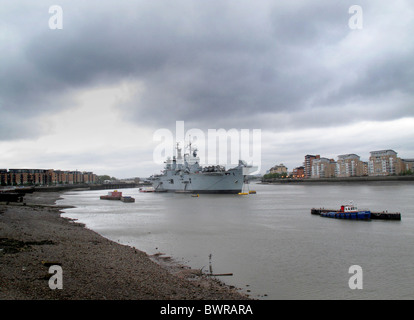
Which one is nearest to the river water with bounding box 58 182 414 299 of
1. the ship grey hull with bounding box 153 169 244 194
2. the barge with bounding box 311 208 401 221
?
the barge with bounding box 311 208 401 221

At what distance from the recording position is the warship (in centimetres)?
8101

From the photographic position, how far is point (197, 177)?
85562 millimetres

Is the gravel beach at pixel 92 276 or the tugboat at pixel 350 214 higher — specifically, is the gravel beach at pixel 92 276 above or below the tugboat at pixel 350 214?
above

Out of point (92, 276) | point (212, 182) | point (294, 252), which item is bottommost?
point (294, 252)

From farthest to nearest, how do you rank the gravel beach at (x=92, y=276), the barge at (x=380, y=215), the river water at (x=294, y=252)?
the barge at (x=380, y=215), the river water at (x=294, y=252), the gravel beach at (x=92, y=276)

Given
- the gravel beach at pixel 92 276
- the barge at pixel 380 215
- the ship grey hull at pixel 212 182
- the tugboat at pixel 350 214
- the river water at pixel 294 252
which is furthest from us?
the ship grey hull at pixel 212 182

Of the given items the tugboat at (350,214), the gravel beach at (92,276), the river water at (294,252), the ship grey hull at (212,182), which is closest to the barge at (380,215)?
the tugboat at (350,214)

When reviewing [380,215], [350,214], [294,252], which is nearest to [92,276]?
[294,252]

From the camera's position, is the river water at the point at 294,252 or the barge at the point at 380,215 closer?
the river water at the point at 294,252

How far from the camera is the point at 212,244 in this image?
2069cm

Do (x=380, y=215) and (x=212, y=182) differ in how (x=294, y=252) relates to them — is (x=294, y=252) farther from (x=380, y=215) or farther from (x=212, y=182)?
(x=212, y=182)

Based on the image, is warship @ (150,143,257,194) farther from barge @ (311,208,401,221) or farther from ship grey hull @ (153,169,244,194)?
barge @ (311,208,401,221)

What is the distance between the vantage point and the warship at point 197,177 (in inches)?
3189

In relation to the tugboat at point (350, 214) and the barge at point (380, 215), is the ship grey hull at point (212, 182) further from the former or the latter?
the tugboat at point (350, 214)
